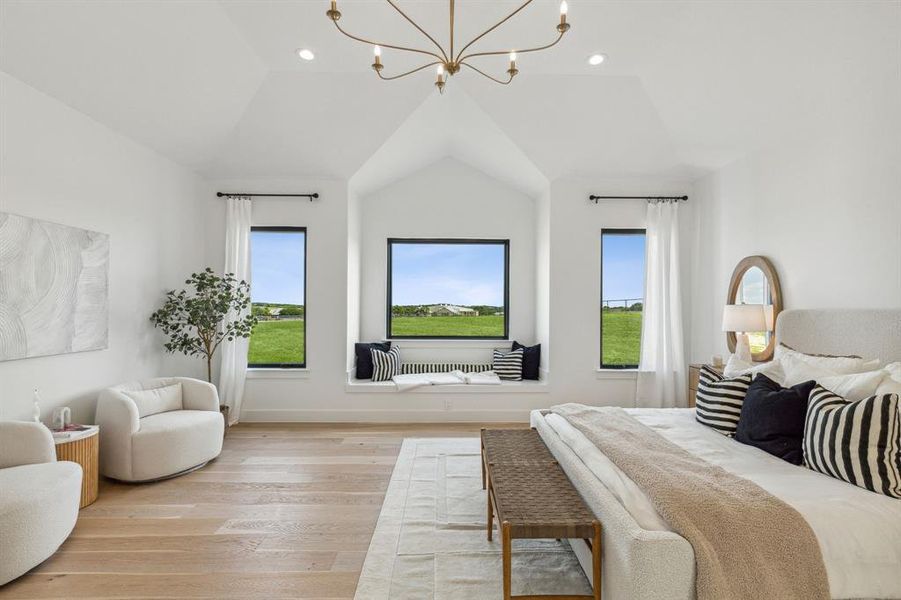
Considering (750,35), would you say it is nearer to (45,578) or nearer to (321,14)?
(321,14)

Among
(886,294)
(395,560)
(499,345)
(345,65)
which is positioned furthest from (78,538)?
(886,294)

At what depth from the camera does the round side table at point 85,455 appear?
9.65 ft

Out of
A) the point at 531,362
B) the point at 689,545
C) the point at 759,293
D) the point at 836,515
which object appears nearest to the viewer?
the point at 689,545

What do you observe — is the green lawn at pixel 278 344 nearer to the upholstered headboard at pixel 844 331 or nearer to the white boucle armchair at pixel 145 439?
the white boucle armchair at pixel 145 439

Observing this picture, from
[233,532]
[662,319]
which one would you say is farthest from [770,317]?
[233,532]

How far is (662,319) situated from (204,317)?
4.50m

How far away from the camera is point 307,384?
509cm

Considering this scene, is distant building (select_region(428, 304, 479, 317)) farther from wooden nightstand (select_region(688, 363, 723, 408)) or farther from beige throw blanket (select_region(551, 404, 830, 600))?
beige throw blanket (select_region(551, 404, 830, 600))

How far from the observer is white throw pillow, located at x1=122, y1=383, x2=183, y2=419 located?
3.71 metres

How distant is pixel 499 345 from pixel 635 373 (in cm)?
156

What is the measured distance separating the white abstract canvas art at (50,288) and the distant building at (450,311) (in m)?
3.34

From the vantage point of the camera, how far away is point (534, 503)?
6.65 feet

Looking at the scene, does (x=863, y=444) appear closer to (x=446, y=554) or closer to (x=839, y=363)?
(x=839, y=363)

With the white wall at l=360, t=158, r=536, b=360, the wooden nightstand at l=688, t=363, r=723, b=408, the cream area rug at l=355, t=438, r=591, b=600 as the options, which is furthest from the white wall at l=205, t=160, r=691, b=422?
the cream area rug at l=355, t=438, r=591, b=600
